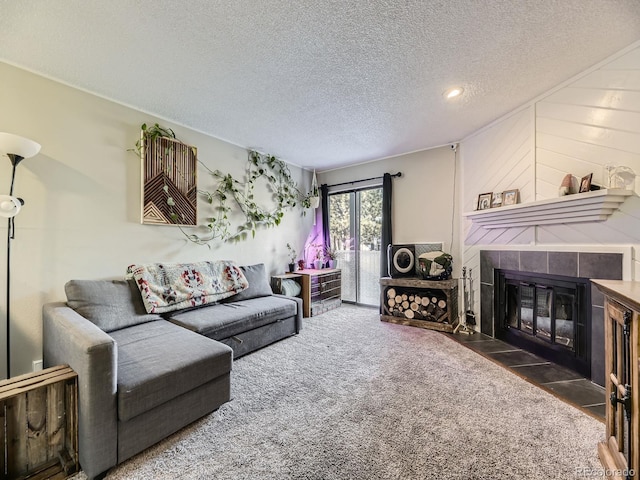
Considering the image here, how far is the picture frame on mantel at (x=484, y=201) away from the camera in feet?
9.74

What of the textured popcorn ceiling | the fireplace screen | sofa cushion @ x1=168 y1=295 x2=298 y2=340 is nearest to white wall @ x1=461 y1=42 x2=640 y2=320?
the textured popcorn ceiling

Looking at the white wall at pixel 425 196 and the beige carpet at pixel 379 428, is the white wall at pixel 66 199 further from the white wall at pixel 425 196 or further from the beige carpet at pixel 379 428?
the white wall at pixel 425 196

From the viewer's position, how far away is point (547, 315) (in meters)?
2.47

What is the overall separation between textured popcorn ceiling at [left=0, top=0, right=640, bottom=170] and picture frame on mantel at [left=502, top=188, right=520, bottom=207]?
0.87 metres

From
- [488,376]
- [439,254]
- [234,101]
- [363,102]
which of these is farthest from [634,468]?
[234,101]

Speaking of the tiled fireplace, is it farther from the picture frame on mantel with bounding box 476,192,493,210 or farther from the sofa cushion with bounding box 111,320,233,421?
the sofa cushion with bounding box 111,320,233,421

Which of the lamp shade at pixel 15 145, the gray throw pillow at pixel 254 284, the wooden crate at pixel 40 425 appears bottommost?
the wooden crate at pixel 40 425

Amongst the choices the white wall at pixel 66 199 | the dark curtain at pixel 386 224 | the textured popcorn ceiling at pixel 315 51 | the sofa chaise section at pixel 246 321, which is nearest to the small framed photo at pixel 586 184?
the textured popcorn ceiling at pixel 315 51

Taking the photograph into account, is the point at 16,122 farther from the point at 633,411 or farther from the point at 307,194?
the point at 633,411

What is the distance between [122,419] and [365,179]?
404 cm

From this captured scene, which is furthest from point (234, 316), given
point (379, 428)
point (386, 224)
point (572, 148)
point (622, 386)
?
point (572, 148)

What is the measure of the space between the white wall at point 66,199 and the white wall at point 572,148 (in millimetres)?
3700

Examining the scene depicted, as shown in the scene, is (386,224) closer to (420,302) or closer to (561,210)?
(420,302)

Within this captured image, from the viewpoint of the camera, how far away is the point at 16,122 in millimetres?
1949
